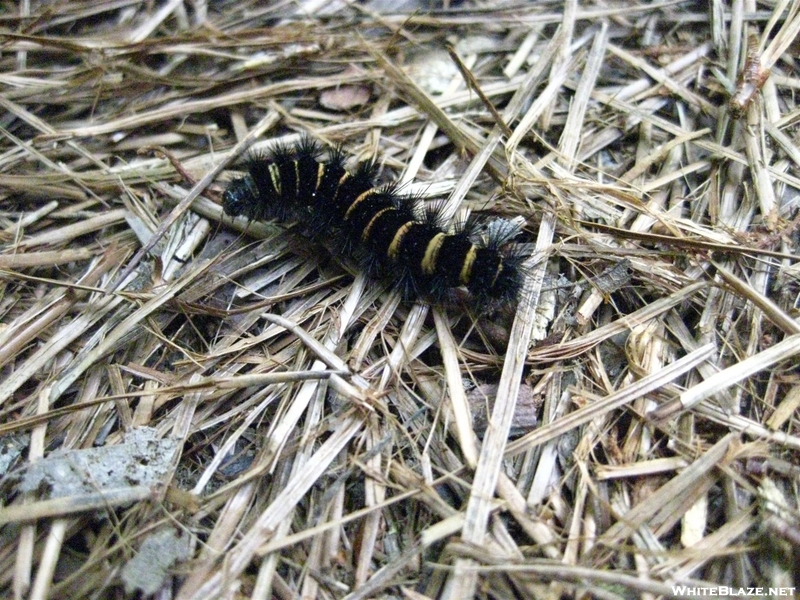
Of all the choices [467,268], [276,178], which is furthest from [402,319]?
[276,178]

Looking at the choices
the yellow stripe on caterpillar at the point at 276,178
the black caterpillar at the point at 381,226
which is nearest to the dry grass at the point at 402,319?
the black caterpillar at the point at 381,226

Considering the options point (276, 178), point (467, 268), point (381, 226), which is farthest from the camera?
point (276, 178)

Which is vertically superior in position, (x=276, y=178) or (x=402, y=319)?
(x=276, y=178)

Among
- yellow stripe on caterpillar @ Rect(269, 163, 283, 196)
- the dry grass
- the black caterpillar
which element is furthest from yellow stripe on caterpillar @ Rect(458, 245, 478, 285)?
yellow stripe on caterpillar @ Rect(269, 163, 283, 196)

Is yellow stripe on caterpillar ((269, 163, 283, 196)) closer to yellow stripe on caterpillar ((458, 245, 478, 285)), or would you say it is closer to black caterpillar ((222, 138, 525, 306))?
black caterpillar ((222, 138, 525, 306))

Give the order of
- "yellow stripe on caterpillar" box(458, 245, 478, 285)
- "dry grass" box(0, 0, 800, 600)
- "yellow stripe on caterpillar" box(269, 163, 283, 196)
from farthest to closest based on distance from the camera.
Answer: "yellow stripe on caterpillar" box(269, 163, 283, 196)
"yellow stripe on caterpillar" box(458, 245, 478, 285)
"dry grass" box(0, 0, 800, 600)

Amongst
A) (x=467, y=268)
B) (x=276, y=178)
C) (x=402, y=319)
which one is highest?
(x=276, y=178)

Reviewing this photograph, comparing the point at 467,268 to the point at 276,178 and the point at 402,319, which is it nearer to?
the point at 402,319
